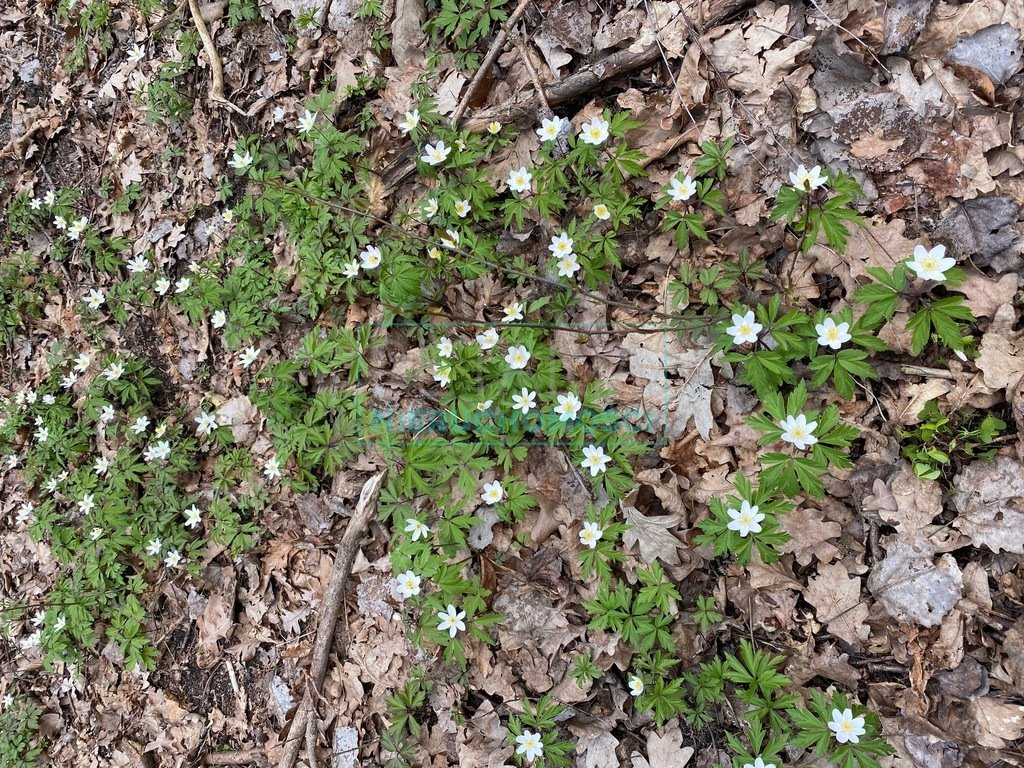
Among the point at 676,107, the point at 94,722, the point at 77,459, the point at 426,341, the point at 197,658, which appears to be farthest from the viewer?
the point at 77,459

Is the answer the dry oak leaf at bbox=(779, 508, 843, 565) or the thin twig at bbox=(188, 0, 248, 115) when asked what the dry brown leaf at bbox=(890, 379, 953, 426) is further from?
the thin twig at bbox=(188, 0, 248, 115)

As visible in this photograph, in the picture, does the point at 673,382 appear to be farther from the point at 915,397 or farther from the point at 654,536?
the point at 915,397

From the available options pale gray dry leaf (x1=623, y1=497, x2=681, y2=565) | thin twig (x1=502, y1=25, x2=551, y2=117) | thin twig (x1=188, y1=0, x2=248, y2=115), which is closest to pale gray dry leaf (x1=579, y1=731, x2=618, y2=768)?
pale gray dry leaf (x1=623, y1=497, x2=681, y2=565)

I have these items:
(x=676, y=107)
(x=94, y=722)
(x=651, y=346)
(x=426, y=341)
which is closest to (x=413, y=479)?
(x=426, y=341)

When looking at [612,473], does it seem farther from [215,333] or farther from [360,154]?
[215,333]

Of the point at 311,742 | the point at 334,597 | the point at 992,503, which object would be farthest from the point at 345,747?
the point at 992,503
